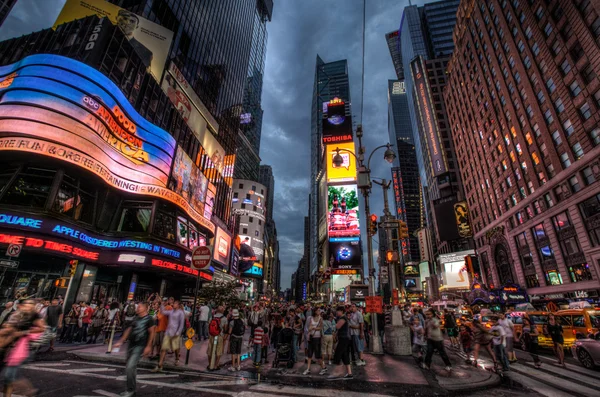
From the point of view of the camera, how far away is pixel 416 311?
1411cm

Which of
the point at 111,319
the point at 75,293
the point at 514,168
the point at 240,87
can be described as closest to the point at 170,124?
the point at 75,293

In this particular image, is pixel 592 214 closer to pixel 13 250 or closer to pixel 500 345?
pixel 500 345

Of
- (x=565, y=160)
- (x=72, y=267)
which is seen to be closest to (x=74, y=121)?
(x=72, y=267)

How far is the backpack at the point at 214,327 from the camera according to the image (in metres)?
8.84

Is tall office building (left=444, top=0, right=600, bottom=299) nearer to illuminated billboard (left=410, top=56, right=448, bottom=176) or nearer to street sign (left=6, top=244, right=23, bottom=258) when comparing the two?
illuminated billboard (left=410, top=56, right=448, bottom=176)

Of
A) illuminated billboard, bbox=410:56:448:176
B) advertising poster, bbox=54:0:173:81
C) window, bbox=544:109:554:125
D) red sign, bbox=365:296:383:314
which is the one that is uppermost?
illuminated billboard, bbox=410:56:448:176

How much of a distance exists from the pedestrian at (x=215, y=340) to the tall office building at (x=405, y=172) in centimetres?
12663

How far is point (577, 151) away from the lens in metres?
31.3

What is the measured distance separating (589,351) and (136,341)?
47.5 ft

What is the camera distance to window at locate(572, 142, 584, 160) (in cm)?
3066

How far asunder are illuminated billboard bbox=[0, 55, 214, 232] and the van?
28288mm

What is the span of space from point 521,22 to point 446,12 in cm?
9626

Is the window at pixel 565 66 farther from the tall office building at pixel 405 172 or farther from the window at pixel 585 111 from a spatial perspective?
the tall office building at pixel 405 172

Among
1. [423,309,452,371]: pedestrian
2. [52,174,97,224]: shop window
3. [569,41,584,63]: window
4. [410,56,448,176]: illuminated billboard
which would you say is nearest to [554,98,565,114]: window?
[569,41,584,63]: window
